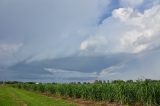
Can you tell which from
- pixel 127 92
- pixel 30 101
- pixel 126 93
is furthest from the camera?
pixel 30 101

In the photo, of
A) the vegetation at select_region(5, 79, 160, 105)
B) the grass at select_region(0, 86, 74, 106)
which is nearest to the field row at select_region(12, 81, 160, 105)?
the vegetation at select_region(5, 79, 160, 105)

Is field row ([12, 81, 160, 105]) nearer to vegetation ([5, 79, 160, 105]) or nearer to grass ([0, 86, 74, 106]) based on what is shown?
vegetation ([5, 79, 160, 105])

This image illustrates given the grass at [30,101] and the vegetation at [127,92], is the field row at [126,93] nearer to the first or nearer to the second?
the vegetation at [127,92]

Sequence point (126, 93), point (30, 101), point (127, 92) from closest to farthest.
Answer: point (127, 92), point (126, 93), point (30, 101)

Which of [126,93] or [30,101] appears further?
[30,101]

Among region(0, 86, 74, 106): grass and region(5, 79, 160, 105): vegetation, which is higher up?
region(5, 79, 160, 105): vegetation

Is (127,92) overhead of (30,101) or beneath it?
overhead

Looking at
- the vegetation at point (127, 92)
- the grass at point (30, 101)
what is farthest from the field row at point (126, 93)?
the grass at point (30, 101)

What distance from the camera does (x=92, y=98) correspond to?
56.8m

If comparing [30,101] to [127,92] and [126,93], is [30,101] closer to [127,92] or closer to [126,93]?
[126,93]

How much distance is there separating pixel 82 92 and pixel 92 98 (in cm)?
583

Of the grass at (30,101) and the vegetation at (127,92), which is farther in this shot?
the grass at (30,101)

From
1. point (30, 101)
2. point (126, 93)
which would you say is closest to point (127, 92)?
point (126, 93)

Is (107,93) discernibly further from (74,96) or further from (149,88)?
(74,96)
